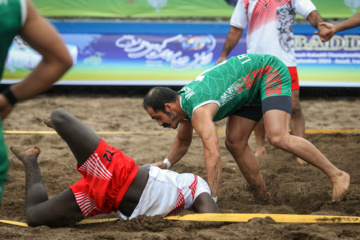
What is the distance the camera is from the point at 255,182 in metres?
4.24

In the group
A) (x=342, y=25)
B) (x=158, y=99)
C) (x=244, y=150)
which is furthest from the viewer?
(x=342, y=25)

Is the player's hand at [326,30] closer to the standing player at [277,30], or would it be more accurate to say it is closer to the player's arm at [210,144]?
the standing player at [277,30]

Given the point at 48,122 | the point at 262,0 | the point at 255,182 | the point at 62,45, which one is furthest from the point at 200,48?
the point at 62,45

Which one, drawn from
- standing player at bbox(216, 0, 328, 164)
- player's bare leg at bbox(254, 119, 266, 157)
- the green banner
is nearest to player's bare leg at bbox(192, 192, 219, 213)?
standing player at bbox(216, 0, 328, 164)

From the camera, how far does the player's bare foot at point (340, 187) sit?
3.66 meters

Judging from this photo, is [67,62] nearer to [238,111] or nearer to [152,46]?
[238,111]

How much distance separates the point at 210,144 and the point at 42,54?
1811 mm

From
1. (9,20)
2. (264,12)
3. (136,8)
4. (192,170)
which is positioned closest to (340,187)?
(192,170)

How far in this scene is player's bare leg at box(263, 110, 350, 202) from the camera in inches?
145

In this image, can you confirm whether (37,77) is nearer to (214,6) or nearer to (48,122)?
(48,122)

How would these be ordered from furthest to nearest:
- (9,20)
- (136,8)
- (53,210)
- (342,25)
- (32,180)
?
(136,8) < (342,25) < (32,180) < (53,210) < (9,20)

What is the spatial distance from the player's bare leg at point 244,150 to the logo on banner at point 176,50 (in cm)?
482

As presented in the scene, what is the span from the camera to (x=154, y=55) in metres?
8.95

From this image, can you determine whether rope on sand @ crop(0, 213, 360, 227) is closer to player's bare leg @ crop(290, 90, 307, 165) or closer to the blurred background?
player's bare leg @ crop(290, 90, 307, 165)
